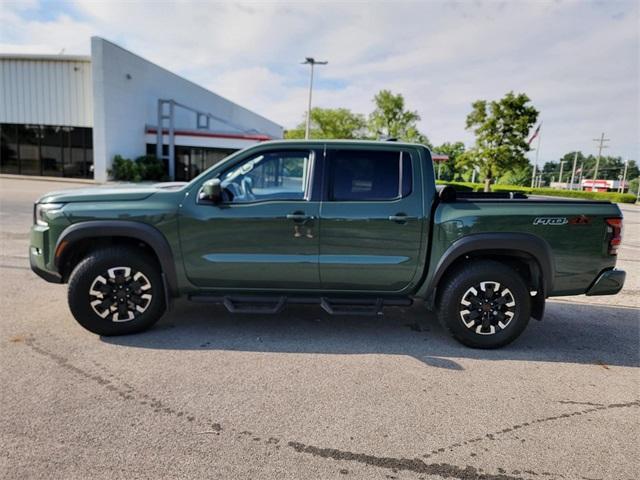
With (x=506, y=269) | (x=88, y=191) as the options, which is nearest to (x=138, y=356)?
(x=88, y=191)

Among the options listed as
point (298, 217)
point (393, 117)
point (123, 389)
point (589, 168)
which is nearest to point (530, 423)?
point (298, 217)

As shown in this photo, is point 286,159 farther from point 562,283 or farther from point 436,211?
point 562,283

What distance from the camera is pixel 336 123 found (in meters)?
52.3

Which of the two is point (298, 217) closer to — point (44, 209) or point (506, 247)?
point (506, 247)

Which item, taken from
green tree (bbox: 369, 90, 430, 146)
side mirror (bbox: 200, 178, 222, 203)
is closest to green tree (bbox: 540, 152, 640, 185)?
green tree (bbox: 369, 90, 430, 146)

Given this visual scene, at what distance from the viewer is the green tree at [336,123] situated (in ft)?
171

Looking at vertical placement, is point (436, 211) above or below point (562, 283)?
above

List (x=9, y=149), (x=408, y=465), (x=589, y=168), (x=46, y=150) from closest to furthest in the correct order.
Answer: (x=408, y=465) < (x=46, y=150) < (x=9, y=149) < (x=589, y=168)

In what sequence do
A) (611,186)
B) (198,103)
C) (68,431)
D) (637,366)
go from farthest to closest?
(611,186) → (198,103) → (637,366) → (68,431)

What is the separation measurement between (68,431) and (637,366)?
462 centimetres

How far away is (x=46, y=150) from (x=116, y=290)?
29.1 m

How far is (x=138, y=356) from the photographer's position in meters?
3.47

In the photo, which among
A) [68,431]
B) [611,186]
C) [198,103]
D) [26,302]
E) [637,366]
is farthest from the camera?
[611,186]

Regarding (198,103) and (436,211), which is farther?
(198,103)
